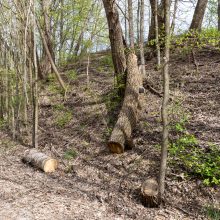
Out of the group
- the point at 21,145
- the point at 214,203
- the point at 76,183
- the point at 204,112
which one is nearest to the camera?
the point at 214,203

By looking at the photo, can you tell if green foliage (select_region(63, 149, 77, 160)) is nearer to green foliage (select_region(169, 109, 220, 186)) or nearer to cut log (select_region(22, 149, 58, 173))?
cut log (select_region(22, 149, 58, 173))

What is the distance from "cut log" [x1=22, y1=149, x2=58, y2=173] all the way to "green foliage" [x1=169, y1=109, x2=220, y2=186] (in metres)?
2.74

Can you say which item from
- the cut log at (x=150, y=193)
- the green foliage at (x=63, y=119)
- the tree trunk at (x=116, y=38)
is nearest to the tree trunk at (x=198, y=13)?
the tree trunk at (x=116, y=38)

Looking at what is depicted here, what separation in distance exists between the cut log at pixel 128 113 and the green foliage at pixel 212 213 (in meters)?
2.48

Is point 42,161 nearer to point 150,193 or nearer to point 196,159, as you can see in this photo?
point 150,193

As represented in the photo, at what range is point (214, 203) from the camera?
4.14m

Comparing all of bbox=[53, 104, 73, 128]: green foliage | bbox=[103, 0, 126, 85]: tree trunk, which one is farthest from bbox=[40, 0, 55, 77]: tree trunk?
bbox=[103, 0, 126, 85]: tree trunk

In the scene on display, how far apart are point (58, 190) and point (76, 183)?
1.54ft

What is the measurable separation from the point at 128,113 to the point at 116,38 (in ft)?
8.02

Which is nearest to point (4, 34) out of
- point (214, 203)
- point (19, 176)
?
point (19, 176)

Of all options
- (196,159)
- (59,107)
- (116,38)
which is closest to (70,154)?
(196,159)

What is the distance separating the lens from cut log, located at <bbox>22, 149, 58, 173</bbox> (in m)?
6.14

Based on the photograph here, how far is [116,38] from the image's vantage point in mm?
7875

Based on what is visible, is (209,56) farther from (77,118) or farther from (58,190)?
(58,190)
